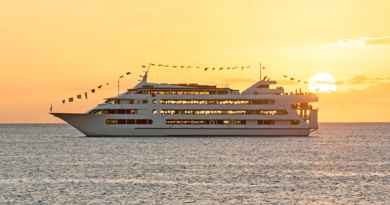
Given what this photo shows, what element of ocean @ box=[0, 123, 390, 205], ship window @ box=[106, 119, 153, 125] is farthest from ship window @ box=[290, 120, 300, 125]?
ocean @ box=[0, 123, 390, 205]

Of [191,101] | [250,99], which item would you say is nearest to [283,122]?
[250,99]

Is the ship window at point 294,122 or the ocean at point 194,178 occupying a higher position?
the ship window at point 294,122

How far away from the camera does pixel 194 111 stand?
123188 millimetres

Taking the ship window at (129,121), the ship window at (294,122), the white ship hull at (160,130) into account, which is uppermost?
the ship window at (129,121)

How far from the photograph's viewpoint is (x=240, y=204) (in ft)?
159

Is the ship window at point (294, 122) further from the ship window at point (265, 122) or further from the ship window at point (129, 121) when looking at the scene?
the ship window at point (129, 121)

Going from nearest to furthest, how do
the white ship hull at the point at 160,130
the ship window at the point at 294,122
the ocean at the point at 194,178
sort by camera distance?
the ocean at the point at 194,178
the white ship hull at the point at 160,130
the ship window at the point at 294,122

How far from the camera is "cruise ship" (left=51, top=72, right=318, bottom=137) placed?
122 m

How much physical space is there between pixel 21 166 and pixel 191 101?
1859 inches

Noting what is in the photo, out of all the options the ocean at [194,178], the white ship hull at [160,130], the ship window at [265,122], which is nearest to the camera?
the ocean at [194,178]

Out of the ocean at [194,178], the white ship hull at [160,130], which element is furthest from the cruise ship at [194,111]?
the ocean at [194,178]

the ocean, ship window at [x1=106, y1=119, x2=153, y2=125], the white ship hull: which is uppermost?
ship window at [x1=106, y1=119, x2=153, y2=125]

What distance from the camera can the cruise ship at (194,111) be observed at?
122250 millimetres

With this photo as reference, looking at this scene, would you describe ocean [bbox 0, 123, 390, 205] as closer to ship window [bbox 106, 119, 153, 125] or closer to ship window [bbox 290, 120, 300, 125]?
ship window [bbox 106, 119, 153, 125]
